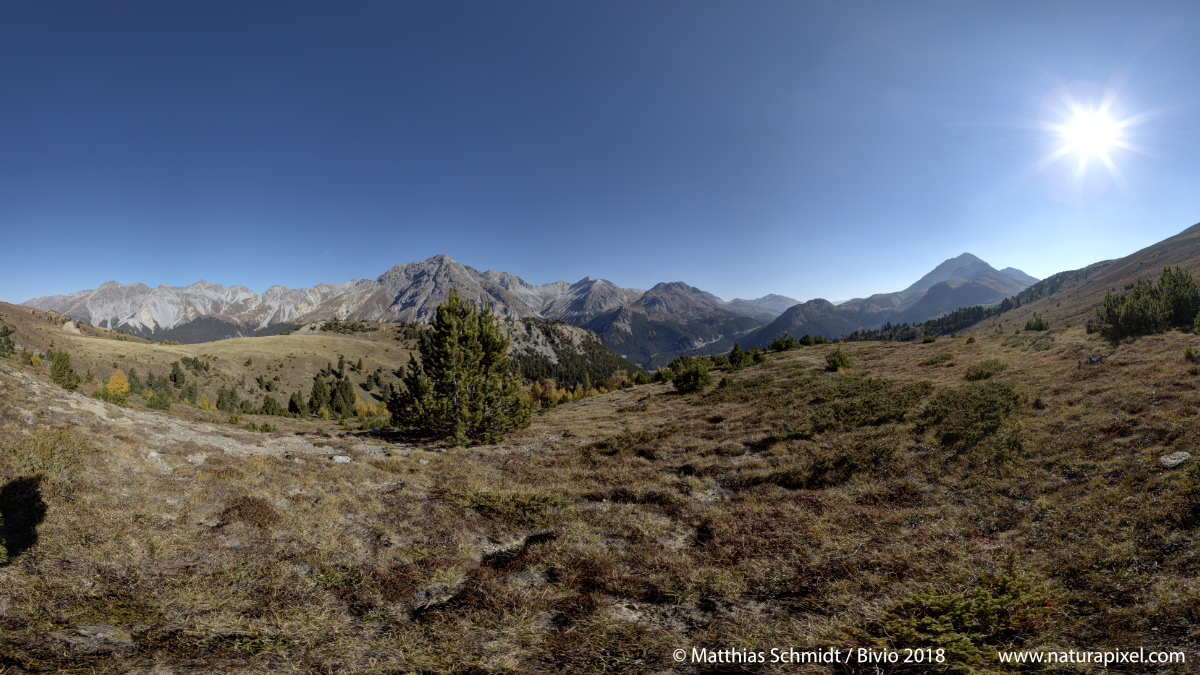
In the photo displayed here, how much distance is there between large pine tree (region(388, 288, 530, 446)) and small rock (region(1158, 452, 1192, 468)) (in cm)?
2275

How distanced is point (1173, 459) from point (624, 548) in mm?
12341

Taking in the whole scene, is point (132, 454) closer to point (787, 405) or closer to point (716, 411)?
point (716, 411)

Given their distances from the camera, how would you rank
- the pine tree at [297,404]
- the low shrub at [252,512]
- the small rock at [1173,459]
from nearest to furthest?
the small rock at [1173,459] < the low shrub at [252,512] < the pine tree at [297,404]

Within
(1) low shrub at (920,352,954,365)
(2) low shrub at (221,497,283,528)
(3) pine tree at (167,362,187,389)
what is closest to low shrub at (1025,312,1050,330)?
(1) low shrub at (920,352,954,365)

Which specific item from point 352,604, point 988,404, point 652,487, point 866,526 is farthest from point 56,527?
point 988,404

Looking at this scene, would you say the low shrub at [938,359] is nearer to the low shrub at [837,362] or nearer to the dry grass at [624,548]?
the low shrub at [837,362]

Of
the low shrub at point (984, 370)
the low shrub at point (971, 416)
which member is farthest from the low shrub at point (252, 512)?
the low shrub at point (984, 370)

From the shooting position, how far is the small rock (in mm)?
8336

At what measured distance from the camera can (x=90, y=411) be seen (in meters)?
13.2

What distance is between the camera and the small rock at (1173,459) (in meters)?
8.34

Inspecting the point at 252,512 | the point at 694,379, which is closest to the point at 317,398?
the point at 694,379

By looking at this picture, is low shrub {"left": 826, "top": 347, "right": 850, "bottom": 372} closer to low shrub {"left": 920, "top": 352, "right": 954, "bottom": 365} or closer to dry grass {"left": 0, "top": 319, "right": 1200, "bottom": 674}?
low shrub {"left": 920, "top": 352, "right": 954, "bottom": 365}

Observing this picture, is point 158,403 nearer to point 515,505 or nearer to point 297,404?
point 515,505

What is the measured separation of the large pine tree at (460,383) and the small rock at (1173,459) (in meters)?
22.7
